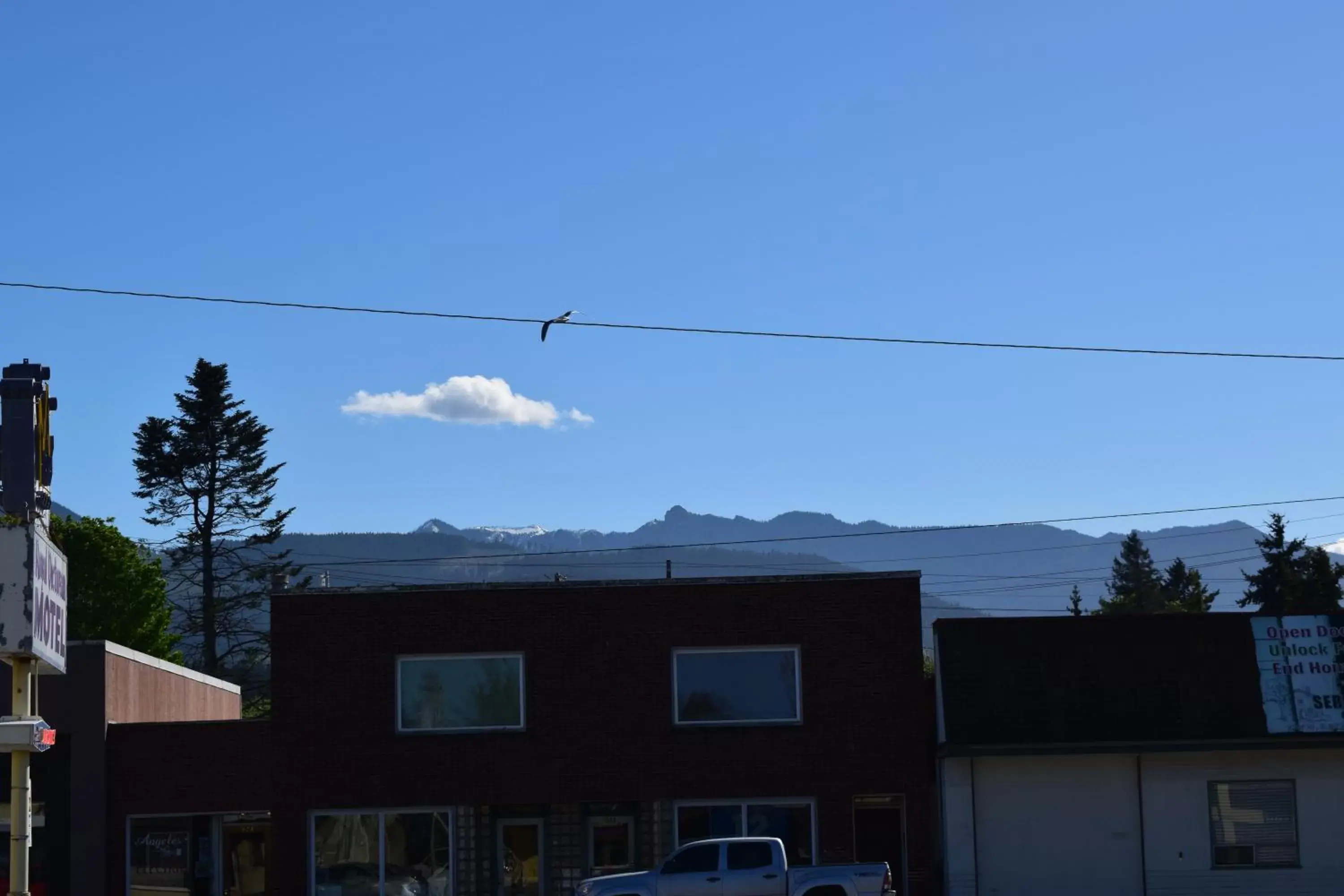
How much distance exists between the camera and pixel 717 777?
2944 centimetres

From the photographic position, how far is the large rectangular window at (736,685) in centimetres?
2975

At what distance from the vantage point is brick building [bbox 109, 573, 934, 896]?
29438mm

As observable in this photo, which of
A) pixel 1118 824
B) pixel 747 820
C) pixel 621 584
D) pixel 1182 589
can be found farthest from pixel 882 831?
pixel 1182 589

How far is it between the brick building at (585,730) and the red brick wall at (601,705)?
0.03 m

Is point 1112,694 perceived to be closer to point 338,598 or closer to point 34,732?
point 338,598

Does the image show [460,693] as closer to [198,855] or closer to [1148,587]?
[198,855]

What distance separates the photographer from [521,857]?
97.2 feet

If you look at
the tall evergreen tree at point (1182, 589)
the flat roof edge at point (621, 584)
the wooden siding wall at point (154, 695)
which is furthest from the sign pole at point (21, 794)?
the tall evergreen tree at point (1182, 589)

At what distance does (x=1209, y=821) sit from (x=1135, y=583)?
89120 millimetres

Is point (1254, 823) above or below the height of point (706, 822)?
below

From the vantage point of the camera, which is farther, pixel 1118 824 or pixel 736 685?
pixel 736 685

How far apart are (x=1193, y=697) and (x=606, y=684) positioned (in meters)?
10.2

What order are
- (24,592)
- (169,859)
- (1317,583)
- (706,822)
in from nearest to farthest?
(24,592) < (706,822) < (169,859) < (1317,583)

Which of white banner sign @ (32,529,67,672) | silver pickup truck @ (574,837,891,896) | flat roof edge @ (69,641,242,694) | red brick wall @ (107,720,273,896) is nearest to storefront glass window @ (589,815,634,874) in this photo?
silver pickup truck @ (574,837,891,896)
